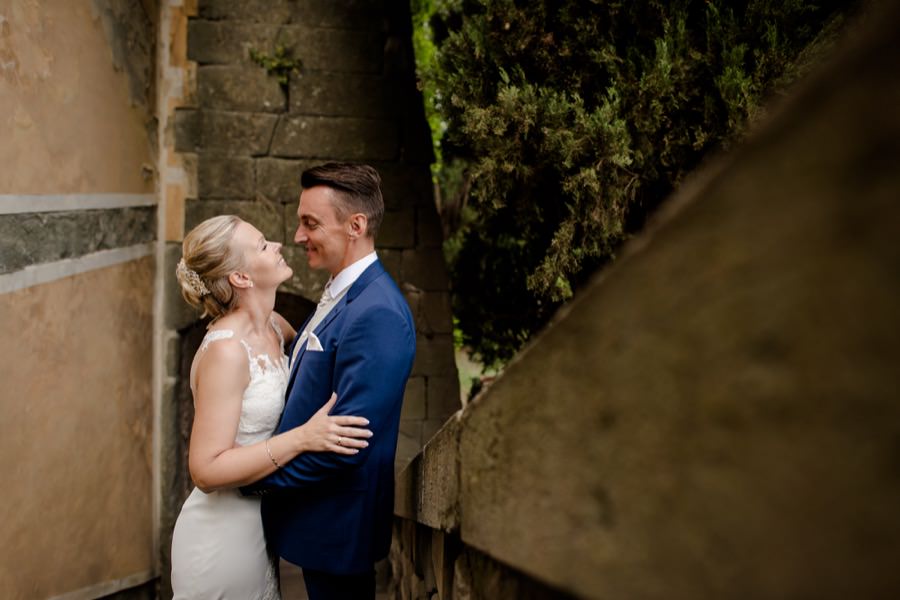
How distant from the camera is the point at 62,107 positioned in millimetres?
3484

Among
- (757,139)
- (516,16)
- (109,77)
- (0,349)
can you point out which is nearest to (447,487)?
(757,139)

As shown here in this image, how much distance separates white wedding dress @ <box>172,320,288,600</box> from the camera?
7.47 ft

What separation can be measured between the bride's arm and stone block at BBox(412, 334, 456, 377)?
111 inches

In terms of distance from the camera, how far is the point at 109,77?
4066 mm

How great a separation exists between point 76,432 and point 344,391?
229cm

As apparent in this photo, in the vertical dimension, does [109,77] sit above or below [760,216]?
above

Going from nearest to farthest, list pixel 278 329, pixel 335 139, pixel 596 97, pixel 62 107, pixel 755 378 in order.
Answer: pixel 755 378
pixel 278 329
pixel 62 107
pixel 596 97
pixel 335 139

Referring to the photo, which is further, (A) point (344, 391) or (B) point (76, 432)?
(B) point (76, 432)

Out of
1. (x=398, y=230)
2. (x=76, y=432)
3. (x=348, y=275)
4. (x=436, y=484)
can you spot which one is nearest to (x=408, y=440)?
(x=398, y=230)

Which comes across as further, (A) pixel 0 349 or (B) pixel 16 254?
(B) pixel 16 254

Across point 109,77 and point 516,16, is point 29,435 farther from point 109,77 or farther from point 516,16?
point 516,16

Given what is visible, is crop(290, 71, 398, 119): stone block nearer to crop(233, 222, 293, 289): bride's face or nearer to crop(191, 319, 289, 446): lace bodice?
crop(233, 222, 293, 289): bride's face

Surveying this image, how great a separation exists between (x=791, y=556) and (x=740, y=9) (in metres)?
3.83

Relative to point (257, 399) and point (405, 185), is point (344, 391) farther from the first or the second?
point (405, 185)
